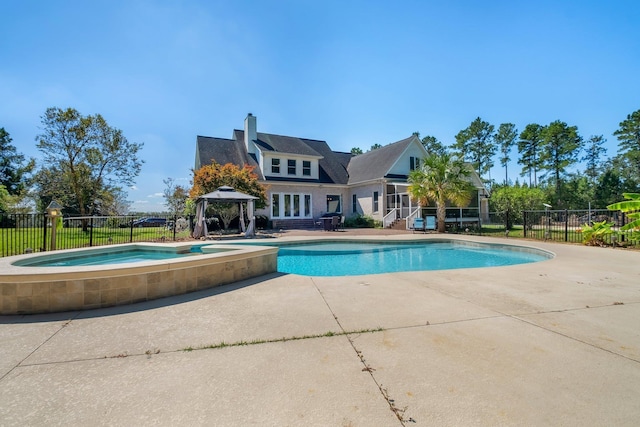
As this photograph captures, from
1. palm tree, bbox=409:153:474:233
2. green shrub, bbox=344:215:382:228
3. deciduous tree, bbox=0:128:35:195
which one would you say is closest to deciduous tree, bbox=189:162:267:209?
green shrub, bbox=344:215:382:228

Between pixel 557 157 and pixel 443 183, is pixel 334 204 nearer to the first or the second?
pixel 443 183

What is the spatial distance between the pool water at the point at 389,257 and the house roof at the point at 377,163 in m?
10.0

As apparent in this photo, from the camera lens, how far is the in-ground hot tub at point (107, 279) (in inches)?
159

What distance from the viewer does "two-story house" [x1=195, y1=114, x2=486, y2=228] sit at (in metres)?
22.2

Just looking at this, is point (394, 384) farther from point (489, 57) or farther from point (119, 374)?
point (489, 57)

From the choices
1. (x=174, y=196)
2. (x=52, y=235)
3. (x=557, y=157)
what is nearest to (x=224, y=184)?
(x=52, y=235)

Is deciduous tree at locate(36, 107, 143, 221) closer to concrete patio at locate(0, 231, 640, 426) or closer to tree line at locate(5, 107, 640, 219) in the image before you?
tree line at locate(5, 107, 640, 219)

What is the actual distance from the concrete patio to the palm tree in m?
13.7

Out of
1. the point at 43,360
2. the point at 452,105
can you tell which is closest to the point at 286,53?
the point at 452,105

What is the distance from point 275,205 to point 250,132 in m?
6.96

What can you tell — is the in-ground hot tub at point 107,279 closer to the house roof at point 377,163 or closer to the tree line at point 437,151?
the tree line at point 437,151

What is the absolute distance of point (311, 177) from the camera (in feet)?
80.3

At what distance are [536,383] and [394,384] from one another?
1145mm

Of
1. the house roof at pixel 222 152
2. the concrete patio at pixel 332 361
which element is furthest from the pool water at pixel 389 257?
the house roof at pixel 222 152
